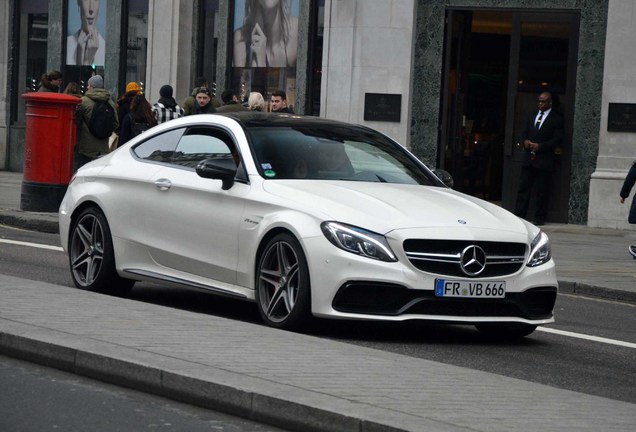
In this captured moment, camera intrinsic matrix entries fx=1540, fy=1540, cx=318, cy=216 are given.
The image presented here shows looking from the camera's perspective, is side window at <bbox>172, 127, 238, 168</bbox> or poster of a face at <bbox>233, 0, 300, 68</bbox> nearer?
side window at <bbox>172, 127, 238, 168</bbox>

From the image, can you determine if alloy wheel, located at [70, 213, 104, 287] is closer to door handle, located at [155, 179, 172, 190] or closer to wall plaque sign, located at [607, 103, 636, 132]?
door handle, located at [155, 179, 172, 190]

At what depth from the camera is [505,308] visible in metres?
9.77

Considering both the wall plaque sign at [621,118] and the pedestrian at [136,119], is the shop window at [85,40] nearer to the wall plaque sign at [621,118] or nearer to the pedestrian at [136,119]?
the pedestrian at [136,119]

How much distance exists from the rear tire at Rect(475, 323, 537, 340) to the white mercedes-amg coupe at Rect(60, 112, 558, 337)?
18 mm

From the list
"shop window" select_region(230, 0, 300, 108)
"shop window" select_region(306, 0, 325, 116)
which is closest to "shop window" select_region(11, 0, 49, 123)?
"shop window" select_region(230, 0, 300, 108)

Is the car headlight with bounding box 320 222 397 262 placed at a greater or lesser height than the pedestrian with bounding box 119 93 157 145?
lesser

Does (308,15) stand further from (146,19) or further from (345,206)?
(345,206)

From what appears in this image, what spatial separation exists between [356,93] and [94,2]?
7.85m

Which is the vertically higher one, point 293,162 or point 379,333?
point 293,162

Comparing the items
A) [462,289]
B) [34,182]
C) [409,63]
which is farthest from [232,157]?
[409,63]

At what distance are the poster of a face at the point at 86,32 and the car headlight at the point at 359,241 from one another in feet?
69.5

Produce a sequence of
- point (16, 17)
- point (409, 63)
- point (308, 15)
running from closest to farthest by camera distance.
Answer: point (409, 63), point (308, 15), point (16, 17)

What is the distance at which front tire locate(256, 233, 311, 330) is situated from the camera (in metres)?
9.59

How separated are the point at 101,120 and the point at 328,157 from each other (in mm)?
9746
